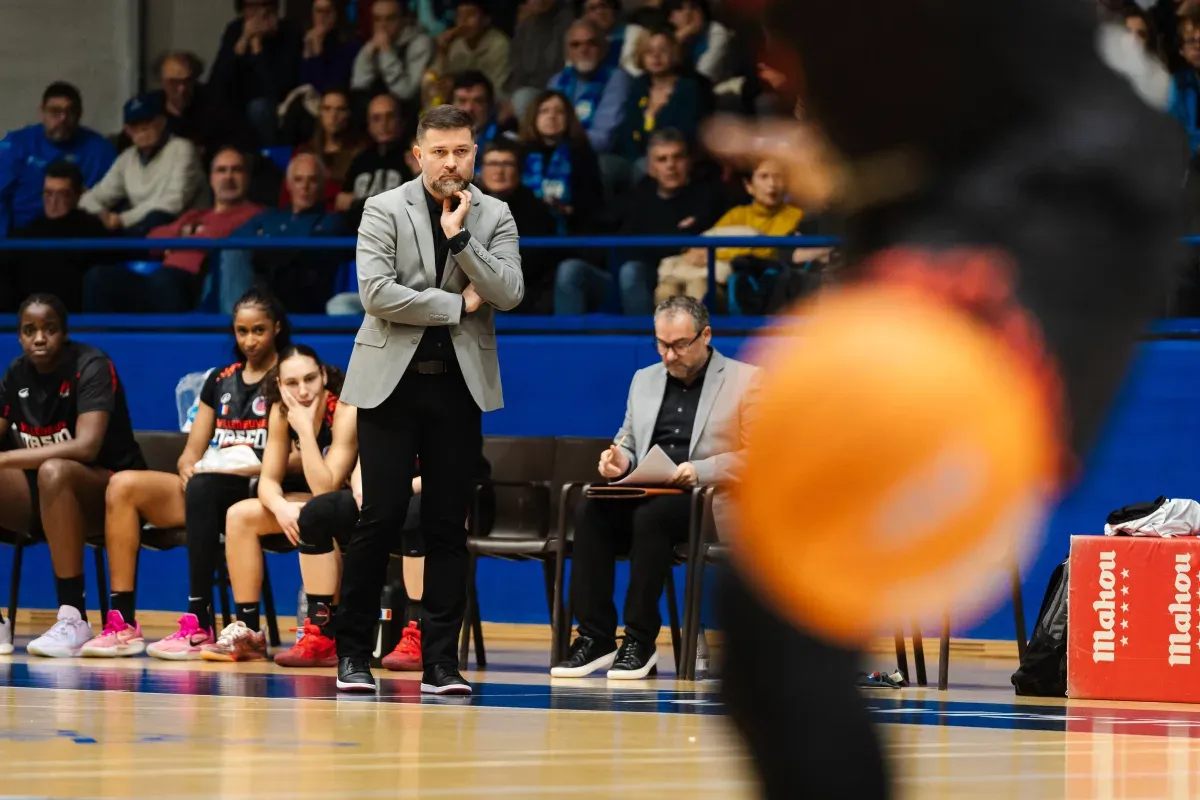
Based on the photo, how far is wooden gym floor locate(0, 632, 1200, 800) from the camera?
387cm

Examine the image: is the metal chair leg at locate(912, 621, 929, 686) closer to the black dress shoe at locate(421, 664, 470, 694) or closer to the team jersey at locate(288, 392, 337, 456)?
the black dress shoe at locate(421, 664, 470, 694)

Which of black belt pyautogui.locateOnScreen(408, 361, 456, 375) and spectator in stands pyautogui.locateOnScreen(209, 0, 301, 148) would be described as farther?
spectator in stands pyautogui.locateOnScreen(209, 0, 301, 148)

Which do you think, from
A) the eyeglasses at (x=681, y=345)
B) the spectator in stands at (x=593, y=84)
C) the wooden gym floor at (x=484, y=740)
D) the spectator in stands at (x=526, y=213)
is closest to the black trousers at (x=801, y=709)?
the wooden gym floor at (x=484, y=740)

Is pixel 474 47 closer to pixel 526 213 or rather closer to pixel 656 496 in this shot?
pixel 526 213

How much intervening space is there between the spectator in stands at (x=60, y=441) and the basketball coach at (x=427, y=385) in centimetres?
252

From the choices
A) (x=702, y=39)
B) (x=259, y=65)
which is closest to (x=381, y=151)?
(x=259, y=65)

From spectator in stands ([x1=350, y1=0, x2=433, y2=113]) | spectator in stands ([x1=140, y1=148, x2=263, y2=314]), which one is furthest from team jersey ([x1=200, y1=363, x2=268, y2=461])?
spectator in stands ([x1=350, y1=0, x2=433, y2=113])

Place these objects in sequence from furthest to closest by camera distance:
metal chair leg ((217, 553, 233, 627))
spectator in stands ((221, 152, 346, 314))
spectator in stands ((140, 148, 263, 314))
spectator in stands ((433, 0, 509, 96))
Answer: spectator in stands ((433, 0, 509, 96))
spectator in stands ((140, 148, 263, 314))
spectator in stands ((221, 152, 346, 314))
metal chair leg ((217, 553, 233, 627))

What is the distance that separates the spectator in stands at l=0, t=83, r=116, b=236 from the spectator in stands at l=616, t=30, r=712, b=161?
3607mm

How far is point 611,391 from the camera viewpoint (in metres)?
9.35

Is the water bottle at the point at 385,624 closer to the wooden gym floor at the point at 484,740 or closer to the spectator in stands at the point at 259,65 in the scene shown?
the wooden gym floor at the point at 484,740

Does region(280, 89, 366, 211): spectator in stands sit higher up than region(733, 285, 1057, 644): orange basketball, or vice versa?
region(280, 89, 366, 211): spectator in stands

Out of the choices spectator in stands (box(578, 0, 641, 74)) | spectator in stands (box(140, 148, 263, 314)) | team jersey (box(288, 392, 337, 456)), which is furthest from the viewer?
spectator in stands (box(140, 148, 263, 314))

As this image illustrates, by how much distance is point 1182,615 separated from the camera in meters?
6.62
